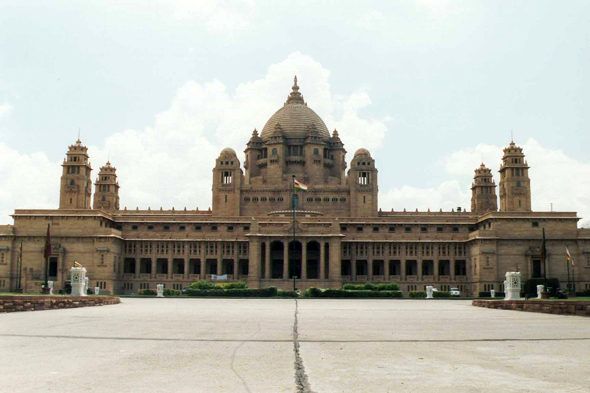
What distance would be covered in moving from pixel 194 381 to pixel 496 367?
6.76 meters

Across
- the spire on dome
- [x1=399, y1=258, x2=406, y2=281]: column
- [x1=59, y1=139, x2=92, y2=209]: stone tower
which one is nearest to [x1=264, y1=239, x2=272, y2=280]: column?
[x1=399, y1=258, x2=406, y2=281]: column

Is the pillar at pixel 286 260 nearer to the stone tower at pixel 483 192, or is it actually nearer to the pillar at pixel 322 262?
the pillar at pixel 322 262

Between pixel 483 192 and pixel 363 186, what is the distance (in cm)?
2980

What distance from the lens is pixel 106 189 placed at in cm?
12581

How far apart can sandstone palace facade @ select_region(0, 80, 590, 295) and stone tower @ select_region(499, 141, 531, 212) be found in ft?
0.60

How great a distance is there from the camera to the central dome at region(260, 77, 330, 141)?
120 m

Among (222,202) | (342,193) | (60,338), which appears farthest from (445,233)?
(60,338)

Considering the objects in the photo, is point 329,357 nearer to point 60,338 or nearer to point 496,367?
point 496,367

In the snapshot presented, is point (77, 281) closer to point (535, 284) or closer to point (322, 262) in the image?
point (322, 262)

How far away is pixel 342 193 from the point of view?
11094 cm

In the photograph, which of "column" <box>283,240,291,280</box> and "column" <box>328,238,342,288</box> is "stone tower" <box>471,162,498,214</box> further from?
"column" <box>283,240,291,280</box>

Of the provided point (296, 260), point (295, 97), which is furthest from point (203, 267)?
point (295, 97)

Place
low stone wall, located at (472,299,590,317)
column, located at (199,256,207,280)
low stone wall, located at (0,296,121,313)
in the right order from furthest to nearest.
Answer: column, located at (199,256,207,280)
low stone wall, located at (0,296,121,313)
low stone wall, located at (472,299,590,317)

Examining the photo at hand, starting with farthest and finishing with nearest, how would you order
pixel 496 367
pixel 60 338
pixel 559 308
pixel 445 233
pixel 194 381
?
pixel 445 233
pixel 559 308
pixel 60 338
pixel 496 367
pixel 194 381
